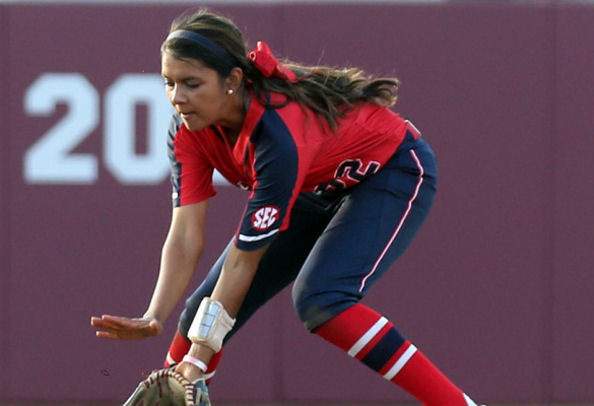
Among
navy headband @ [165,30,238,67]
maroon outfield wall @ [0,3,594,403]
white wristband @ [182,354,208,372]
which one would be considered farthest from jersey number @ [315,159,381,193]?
maroon outfield wall @ [0,3,594,403]

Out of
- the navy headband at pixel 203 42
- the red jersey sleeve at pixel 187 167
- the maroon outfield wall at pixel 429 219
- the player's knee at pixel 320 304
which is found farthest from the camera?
the maroon outfield wall at pixel 429 219

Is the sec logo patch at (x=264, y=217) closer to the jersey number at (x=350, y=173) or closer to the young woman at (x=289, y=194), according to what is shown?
the young woman at (x=289, y=194)

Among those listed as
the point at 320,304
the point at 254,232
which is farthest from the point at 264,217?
the point at 320,304

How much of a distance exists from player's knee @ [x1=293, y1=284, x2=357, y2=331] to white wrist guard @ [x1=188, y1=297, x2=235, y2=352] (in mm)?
256

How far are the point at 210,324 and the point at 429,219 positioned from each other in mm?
2220

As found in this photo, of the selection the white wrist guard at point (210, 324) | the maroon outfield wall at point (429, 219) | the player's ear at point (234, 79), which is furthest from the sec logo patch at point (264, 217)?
the maroon outfield wall at point (429, 219)

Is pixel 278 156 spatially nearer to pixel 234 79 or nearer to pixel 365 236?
pixel 234 79

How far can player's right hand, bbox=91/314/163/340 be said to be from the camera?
3.30m

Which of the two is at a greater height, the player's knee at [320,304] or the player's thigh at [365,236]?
the player's thigh at [365,236]

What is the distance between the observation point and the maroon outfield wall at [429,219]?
5.42 m

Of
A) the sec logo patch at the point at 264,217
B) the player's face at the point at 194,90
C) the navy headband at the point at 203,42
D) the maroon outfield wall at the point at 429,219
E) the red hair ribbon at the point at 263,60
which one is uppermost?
the navy headband at the point at 203,42

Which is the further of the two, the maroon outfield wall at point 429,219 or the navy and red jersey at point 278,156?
the maroon outfield wall at point 429,219

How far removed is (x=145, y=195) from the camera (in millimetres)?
5465

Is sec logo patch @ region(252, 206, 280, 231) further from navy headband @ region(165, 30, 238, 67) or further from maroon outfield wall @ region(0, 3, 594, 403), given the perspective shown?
maroon outfield wall @ region(0, 3, 594, 403)
